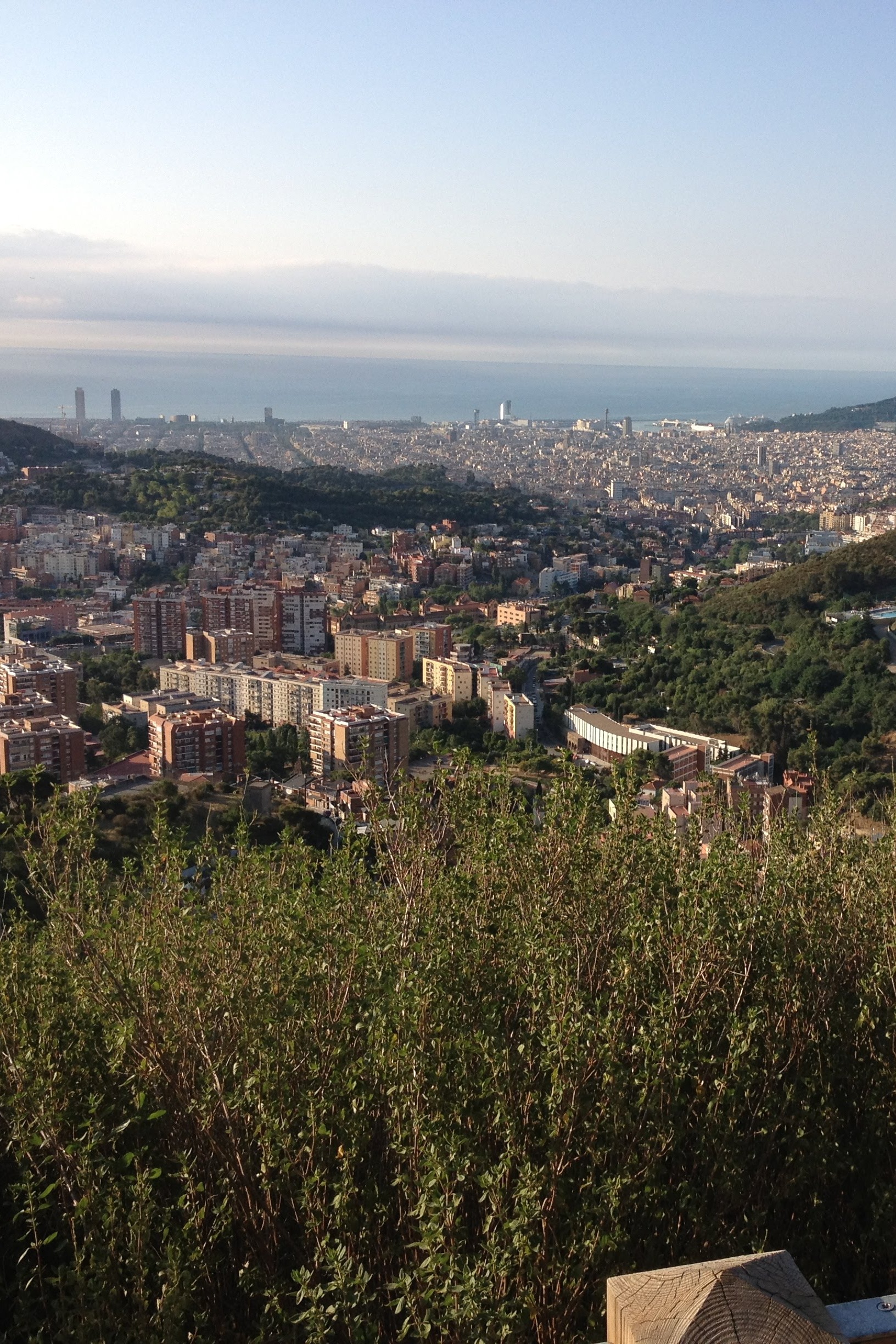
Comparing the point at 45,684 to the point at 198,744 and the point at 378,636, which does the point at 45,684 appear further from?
the point at 378,636

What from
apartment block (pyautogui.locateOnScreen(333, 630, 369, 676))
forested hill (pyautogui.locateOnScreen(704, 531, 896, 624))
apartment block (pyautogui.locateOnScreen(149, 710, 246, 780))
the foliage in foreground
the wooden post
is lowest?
apartment block (pyautogui.locateOnScreen(333, 630, 369, 676))

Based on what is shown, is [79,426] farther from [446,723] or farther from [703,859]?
[703,859]

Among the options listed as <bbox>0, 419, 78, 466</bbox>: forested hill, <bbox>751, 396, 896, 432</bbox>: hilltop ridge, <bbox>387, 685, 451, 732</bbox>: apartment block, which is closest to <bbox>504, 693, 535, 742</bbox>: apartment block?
<bbox>387, 685, 451, 732</bbox>: apartment block

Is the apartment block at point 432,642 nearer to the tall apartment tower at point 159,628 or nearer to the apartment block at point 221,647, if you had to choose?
the apartment block at point 221,647

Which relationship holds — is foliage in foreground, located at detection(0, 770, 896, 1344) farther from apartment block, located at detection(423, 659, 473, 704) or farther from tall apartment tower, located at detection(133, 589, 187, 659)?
tall apartment tower, located at detection(133, 589, 187, 659)

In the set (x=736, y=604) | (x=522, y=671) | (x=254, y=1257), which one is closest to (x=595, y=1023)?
(x=254, y=1257)

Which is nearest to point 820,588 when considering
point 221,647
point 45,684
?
point 221,647
